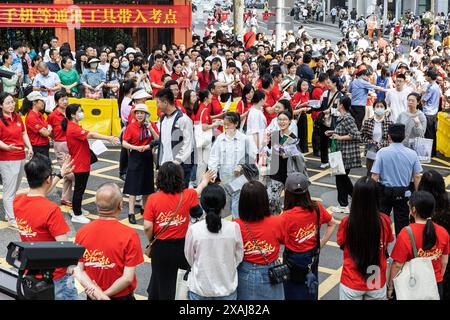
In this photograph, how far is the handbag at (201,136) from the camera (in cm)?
1034

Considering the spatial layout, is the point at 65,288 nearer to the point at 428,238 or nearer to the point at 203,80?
the point at 428,238

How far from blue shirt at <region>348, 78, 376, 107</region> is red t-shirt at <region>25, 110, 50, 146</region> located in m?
6.33

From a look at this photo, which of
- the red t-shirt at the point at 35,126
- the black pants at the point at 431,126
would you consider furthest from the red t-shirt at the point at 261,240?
the black pants at the point at 431,126

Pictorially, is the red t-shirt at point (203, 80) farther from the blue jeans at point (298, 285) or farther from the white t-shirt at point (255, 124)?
the blue jeans at point (298, 285)

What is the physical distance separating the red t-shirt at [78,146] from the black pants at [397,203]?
12.8ft

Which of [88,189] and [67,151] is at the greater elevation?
[67,151]

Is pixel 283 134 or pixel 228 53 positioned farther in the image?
pixel 228 53

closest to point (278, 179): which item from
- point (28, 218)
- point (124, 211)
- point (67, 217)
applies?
point (124, 211)

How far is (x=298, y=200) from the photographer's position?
578cm

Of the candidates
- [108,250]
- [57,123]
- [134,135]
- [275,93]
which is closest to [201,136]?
[134,135]

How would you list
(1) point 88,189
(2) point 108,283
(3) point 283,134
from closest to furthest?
(2) point 108,283
(3) point 283,134
(1) point 88,189

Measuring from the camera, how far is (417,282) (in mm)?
5242

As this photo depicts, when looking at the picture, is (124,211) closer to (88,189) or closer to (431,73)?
(88,189)

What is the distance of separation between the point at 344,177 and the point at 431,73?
4.36 m
